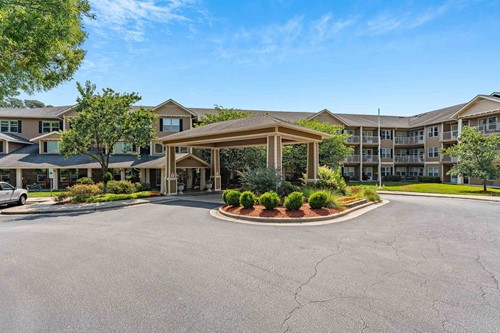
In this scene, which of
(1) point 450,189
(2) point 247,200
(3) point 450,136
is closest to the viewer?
(2) point 247,200

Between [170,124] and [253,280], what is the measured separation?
2889 cm

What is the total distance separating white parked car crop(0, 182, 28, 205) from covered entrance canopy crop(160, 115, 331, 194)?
9.18 meters

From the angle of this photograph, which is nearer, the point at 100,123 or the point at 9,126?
the point at 100,123

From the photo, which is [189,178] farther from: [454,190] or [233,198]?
[454,190]

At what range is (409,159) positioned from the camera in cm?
4147

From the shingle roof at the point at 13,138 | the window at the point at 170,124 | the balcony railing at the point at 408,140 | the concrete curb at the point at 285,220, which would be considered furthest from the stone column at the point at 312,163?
the shingle roof at the point at 13,138

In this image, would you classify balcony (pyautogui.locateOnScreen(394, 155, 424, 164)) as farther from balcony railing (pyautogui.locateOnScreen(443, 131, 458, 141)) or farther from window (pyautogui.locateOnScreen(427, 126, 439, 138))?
balcony railing (pyautogui.locateOnScreen(443, 131, 458, 141))

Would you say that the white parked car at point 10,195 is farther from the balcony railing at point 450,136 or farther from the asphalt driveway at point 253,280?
the balcony railing at point 450,136

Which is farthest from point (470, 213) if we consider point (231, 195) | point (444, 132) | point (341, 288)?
point (444, 132)

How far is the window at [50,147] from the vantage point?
98.0 feet

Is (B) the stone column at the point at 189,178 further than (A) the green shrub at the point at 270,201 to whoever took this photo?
Yes

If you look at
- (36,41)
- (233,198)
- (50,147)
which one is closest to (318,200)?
(233,198)

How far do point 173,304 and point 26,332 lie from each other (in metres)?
1.79

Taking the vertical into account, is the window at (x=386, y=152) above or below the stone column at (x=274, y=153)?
above
